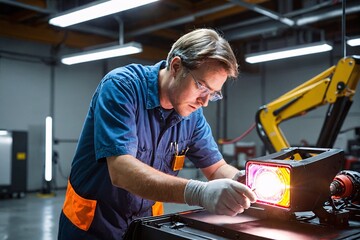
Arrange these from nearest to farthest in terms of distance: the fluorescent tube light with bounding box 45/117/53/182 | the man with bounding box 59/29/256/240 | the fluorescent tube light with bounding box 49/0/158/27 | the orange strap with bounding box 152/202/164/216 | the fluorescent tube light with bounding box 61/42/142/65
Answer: the man with bounding box 59/29/256/240 < the orange strap with bounding box 152/202/164/216 < the fluorescent tube light with bounding box 49/0/158/27 < the fluorescent tube light with bounding box 61/42/142/65 < the fluorescent tube light with bounding box 45/117/53/182

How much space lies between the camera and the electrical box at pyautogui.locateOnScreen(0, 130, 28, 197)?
22.0 ft

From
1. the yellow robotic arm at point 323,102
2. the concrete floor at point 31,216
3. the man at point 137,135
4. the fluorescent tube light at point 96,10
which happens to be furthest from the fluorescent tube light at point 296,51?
the man at point 137,135

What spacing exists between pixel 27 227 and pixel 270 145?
10.1 ft

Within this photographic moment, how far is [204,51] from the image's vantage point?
1317 mm

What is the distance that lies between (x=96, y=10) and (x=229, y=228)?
324 cm

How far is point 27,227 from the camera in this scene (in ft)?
15.3

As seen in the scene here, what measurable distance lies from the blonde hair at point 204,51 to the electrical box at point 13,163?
6.16 m

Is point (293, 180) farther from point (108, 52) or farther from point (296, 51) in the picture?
point (108, 52)

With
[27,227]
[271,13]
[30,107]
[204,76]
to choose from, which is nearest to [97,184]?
[204,76]

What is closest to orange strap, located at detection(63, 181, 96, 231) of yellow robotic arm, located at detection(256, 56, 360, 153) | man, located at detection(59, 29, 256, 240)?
man, located at detection(59, 29, 256, 240)

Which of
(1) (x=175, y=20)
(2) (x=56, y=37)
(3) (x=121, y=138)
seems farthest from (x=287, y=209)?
(2) (x=56, y=37)

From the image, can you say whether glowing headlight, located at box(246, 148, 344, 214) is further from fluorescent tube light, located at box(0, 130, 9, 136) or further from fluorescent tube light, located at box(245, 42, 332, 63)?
fluorescent tube light, located at box(0, 130, 9, 136)

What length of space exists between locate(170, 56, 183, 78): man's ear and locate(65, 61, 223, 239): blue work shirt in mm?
76

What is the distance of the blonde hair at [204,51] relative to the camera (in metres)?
1.32
